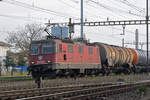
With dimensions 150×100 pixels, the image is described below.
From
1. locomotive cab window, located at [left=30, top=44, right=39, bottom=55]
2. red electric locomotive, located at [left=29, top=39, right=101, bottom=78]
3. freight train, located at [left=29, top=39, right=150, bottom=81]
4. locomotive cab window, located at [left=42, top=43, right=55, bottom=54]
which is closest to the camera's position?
red electric locomotive, located at [left=29, top=39, right=101, bottom=78]

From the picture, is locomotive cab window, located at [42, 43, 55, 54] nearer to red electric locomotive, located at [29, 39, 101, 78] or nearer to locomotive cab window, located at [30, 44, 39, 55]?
red electric locomotive, located at [29, 39, 101, 78]

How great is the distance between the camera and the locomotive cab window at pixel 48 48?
953 inches

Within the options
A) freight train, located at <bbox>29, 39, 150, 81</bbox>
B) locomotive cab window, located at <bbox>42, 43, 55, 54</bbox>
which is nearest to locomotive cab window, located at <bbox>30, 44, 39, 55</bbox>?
freight train, located at <bbox>29, 39, 150, 81</bbox>

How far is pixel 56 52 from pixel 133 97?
9830 mm

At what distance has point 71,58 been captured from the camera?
25.6m

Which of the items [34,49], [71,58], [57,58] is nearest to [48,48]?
[57,58]

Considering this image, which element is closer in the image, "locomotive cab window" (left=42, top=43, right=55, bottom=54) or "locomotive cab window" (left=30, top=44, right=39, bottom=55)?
"locomotive cab window" (left=42, top=43, right=55, bottom=54)

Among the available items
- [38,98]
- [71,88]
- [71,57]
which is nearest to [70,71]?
[71,57]

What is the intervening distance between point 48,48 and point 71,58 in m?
2.43

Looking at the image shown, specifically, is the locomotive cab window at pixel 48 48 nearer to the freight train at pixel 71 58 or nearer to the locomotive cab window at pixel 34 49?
the freight train at pixel 71 58

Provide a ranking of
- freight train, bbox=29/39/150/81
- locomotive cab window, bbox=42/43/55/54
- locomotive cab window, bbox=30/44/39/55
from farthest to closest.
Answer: locomotive cab window, bbox=30/44/39/55 → locomotive cab window, bbox=42/43/55/54 → freight train, bbox=29/39/150/81

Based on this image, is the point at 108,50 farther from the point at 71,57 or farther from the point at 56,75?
the point at 56,75

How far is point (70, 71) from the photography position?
2569cm

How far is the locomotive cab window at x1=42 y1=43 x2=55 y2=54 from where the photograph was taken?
79.4 feet
